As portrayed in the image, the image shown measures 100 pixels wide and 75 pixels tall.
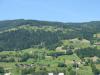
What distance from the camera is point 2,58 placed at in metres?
200

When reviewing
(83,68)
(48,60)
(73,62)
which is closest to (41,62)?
(48,60)

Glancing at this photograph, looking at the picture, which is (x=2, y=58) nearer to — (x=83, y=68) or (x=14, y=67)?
(x=14, y=67)

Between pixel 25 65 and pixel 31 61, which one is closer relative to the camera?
pixel 25 65

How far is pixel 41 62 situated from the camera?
18888 centimetres

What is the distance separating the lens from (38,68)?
165 meters

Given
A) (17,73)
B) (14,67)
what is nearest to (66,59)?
(14,67)

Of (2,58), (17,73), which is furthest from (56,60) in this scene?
(17,73)

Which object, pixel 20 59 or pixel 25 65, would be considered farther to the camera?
pixel 20 59

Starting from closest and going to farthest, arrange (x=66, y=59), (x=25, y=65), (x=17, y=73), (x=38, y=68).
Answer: (x=17, y=73)
(x=38, y=68)
(x=25, y=65)
(x=66, y=59)

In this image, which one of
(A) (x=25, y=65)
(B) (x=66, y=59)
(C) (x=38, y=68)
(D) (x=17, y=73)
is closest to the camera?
→ (D) (x=17, y=73)

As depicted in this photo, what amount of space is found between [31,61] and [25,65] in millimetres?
13855

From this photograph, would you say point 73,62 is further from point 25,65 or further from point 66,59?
point 25,65

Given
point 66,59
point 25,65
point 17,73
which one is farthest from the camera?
point 66,59

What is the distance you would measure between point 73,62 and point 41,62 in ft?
53.6
